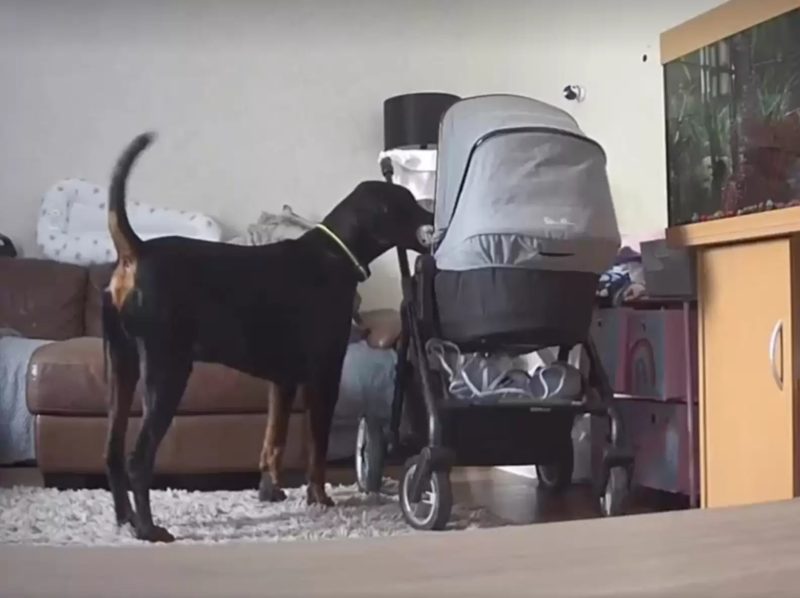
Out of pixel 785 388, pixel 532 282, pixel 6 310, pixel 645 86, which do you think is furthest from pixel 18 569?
pixel 645 86

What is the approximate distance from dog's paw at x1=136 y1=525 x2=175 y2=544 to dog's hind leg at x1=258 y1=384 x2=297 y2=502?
498 mm

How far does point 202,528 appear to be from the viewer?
2.15 meters

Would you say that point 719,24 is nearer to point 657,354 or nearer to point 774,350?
point 774,350

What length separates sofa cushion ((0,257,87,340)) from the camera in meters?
3.46

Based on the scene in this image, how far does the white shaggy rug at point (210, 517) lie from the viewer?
81.1 inches

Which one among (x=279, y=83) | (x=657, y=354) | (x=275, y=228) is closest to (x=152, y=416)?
(x=657, y=354)

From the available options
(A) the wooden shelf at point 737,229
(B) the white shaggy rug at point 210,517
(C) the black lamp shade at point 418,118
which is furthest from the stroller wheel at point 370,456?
(C) the black lamp shade at point 418,118

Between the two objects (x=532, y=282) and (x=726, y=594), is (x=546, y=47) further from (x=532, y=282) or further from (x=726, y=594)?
(x=726, y=594)

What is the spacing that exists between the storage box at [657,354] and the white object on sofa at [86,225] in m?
1.77

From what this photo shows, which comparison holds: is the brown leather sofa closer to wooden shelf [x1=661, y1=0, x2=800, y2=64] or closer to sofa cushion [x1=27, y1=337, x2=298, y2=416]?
sofa cushion [x1=27, y1=337, x2=298, y2=416]

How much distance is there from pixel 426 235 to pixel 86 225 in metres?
1.88

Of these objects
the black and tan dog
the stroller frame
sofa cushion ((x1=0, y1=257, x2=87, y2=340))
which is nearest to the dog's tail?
the black and tan dog

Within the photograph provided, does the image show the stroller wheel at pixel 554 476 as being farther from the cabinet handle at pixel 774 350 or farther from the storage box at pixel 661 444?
the cabinet handle at pixel 774 350

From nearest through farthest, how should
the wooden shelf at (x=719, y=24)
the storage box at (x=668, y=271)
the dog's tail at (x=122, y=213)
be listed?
1. the wooden shelf at (x=719, y=24)
2. the dog's tail at (x=122, y=213)
3. the storage box at (x=668, y=271)
